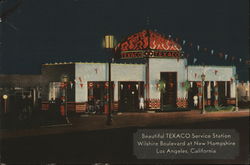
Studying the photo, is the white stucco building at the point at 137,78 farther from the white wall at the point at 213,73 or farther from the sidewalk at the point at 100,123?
the sidewalk at the point at 100,123

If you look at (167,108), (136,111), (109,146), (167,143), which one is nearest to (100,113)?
(136,111)

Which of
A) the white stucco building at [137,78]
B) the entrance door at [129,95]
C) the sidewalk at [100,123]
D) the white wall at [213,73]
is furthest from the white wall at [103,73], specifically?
Answer: the sidewalk at [100,123]

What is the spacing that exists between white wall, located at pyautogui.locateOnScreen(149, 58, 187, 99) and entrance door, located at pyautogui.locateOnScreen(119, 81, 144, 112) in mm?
1188

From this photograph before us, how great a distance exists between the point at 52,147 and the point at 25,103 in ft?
55.9

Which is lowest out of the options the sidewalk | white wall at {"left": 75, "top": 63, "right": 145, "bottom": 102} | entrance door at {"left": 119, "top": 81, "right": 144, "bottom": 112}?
the sidewalk

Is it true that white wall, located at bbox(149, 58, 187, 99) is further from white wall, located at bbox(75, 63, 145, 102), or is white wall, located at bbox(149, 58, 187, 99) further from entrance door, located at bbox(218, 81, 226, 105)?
entrance door, located at bbox(218, 81, 226, 105)

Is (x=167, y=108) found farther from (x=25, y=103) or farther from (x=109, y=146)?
(x=109, y=146)

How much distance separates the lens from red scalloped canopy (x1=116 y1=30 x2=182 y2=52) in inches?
1436

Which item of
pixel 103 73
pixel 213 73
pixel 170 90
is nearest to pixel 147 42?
pixel 103 73

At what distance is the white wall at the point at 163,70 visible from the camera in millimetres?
38375

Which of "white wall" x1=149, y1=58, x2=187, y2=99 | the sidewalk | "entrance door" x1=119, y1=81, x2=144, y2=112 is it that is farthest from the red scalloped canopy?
the sidewalk

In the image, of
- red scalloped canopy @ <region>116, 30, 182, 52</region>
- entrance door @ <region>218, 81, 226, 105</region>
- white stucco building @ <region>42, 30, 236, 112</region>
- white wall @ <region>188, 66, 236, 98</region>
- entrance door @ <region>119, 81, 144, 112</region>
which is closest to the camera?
white stucco building @ <region>42, 30, 236, 112</region>

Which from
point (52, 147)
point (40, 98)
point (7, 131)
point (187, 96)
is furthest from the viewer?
point (187, 96)

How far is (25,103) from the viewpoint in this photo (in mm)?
31234
